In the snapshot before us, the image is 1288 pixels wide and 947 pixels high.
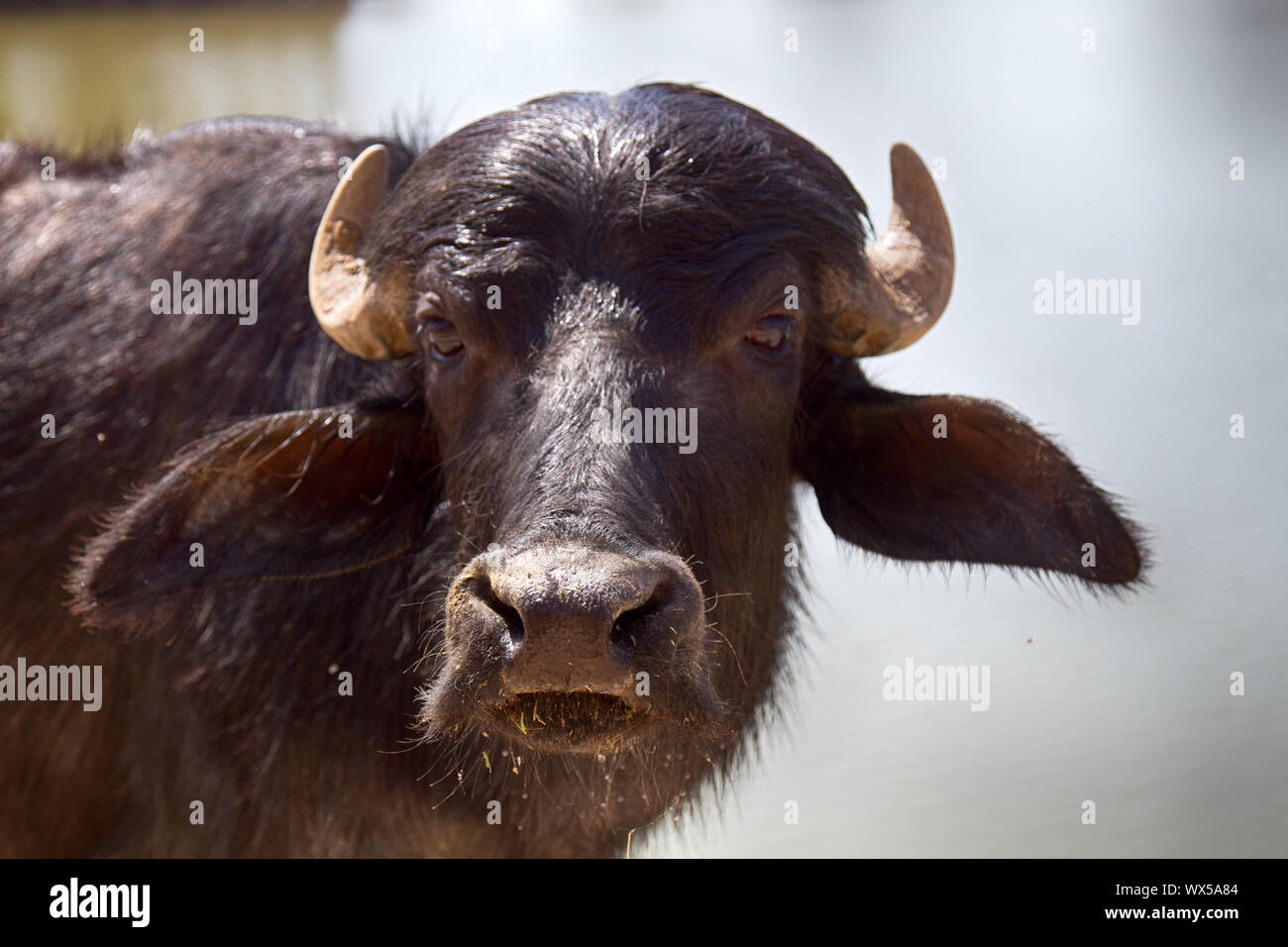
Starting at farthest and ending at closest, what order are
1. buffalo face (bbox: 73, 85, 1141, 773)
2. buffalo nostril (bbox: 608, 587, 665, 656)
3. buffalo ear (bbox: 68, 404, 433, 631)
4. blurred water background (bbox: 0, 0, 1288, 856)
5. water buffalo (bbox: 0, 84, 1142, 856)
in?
blurred water background (bbox: 0, 0, 1288, 856)
buffalo ear (bbox: 68, 404, 433, 631)
water buffalo (bbox: 0, 84, 1142, 856)
buffalo face (bbox: 73, 85, 1141, 773)
buffalo nostril (bbox: 608, 587, 665, 656)

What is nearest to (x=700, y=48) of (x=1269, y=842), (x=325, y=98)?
(x=325, y=98)

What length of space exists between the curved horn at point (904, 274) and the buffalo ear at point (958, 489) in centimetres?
15

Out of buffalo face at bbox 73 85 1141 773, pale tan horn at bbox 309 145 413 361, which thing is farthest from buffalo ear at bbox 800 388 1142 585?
pale tan horn at bbox 309 145 413 361

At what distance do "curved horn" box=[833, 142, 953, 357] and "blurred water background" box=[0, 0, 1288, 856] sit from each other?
607 millimetres

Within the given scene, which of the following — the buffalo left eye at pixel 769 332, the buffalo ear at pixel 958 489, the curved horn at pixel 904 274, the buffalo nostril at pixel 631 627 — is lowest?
the buffalo nostril at pixel 631 627

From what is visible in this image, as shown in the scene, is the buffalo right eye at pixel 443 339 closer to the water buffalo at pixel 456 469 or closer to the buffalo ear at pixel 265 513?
the water buffalo at pixel 456 469

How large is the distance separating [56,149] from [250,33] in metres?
20.6

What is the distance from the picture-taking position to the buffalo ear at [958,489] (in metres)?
2.73

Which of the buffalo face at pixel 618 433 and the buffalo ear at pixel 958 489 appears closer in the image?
the buffalo face at pixel 618 433

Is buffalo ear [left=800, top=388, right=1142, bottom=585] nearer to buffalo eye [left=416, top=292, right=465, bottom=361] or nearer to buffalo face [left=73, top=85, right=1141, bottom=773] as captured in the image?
buffalo face [left=73, top=85, right=1141, bottom=773]

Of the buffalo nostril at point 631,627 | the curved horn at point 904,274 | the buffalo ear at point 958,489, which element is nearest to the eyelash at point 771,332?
the curved horn at point 904,274

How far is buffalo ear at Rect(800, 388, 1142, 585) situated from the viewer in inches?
108

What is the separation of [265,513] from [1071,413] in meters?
4.94

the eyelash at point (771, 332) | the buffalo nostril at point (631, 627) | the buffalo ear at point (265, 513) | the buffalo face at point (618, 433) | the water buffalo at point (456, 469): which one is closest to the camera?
the buffalo nostril at point (631, 627)
